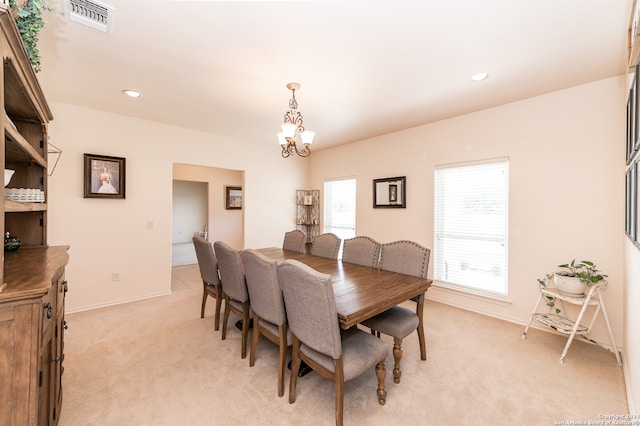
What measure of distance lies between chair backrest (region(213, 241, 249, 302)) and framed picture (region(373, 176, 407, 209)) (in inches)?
109

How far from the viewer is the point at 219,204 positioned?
6.90m

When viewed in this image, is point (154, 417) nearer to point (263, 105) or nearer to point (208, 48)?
point (208, 48)

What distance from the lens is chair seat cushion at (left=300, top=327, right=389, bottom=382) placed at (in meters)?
1.58

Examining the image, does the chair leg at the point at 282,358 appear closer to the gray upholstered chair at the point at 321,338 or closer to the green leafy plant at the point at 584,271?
the gray upholstered chair at the point at 321,338

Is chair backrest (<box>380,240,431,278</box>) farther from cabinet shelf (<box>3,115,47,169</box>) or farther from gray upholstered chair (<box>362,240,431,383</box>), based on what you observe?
cabinet shelf (<box>3,115,47,169</box>)

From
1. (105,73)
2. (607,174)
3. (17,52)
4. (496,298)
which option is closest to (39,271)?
(17,52)

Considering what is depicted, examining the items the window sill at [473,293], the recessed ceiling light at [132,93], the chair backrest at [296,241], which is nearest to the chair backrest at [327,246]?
the chair backrest at [296,241]

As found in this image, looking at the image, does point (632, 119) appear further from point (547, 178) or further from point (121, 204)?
point (121, 204)

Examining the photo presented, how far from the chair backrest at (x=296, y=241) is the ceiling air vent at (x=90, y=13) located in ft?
8.96

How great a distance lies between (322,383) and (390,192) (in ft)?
10.0

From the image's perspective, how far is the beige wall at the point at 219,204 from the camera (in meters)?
6.57

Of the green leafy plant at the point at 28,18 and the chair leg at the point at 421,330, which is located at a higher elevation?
the green leafy plant at the point at 28,18

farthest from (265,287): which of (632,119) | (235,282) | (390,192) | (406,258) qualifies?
(390,192)

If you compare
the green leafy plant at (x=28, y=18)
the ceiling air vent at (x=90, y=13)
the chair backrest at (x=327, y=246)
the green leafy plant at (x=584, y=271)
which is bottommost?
the green leafy plant at (x=584, y=271)
